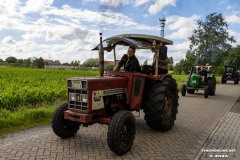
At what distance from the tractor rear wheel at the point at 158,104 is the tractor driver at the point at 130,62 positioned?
2.07 ft

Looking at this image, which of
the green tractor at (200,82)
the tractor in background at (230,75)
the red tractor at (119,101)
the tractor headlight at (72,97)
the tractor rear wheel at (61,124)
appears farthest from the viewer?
the tractor in background at (230,75)

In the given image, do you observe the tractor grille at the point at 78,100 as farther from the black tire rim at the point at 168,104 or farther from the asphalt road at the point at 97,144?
the black tire rim at the point at 168,104

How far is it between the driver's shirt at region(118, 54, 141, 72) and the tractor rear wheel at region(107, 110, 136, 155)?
1597 millimetres

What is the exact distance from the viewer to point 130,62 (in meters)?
6.82

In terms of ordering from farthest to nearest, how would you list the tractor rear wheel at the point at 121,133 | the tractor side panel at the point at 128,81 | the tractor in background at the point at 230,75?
1. the tractor in background at the point at 230,75
2. the tractor side panel at the point at 128,81
3. the tractor rear wheel at the point at 121,133

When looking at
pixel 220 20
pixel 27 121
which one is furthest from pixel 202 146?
pixel 220 20

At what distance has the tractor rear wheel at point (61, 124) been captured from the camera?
238 inches

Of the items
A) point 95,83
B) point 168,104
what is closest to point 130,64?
point 95,83

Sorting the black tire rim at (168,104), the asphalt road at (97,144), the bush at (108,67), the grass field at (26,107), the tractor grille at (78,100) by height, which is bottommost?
the asphalt road at (97,144)

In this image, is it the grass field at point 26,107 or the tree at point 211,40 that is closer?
the grass field at point 26,107

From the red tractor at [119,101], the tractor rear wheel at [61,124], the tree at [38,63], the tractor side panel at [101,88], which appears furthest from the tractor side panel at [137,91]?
the tree at [38,63]

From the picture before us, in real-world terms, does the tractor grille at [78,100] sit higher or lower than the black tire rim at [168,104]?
higher

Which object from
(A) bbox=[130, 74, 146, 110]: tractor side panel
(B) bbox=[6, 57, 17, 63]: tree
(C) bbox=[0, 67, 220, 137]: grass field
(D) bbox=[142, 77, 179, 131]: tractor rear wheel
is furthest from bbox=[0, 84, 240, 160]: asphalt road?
(B) bbox=[6, 57, 17, 63]: tree

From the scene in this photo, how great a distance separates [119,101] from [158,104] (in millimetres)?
1010
